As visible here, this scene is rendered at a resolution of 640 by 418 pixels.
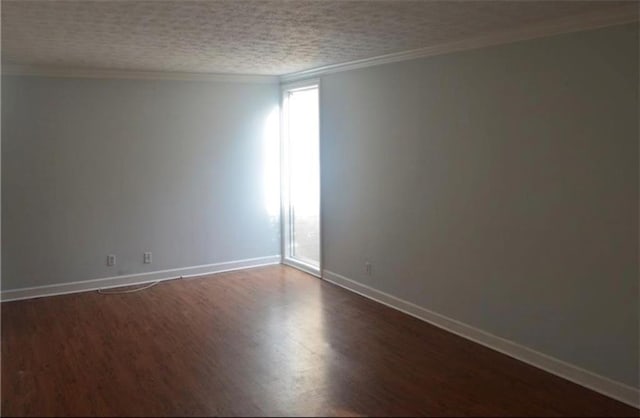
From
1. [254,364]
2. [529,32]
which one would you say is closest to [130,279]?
[254,364]

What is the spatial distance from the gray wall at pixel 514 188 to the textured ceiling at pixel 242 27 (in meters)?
0.35

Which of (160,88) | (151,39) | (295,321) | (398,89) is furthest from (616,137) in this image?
(160,88)

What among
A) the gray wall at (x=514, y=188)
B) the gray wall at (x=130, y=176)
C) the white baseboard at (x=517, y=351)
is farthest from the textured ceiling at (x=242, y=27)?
the white baseboard at (x=517, y=351)

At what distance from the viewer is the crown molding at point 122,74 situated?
16.5 ft

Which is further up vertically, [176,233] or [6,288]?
[176,233]

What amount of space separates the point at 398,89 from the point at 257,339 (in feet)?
8.32

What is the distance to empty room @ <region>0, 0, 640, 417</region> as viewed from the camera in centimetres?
310

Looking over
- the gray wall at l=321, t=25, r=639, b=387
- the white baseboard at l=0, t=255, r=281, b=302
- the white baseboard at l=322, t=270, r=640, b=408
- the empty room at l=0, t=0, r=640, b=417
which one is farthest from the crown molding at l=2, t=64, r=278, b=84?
the white baseboard at l=322, t=270, r=640, b=408

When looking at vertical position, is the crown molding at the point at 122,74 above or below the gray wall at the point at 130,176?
above

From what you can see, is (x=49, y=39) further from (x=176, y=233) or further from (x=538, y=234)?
(x=538, y=234)

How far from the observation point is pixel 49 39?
3818 millimetres

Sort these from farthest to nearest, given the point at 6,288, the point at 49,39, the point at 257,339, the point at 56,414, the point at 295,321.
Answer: the point at 6,288
the point at 295,321
the point at 257,339
the point at 49,39
the point at 56,414

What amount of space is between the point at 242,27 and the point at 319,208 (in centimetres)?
281

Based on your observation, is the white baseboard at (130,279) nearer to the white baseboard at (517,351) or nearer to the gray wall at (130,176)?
the gray wall at (130,176)
